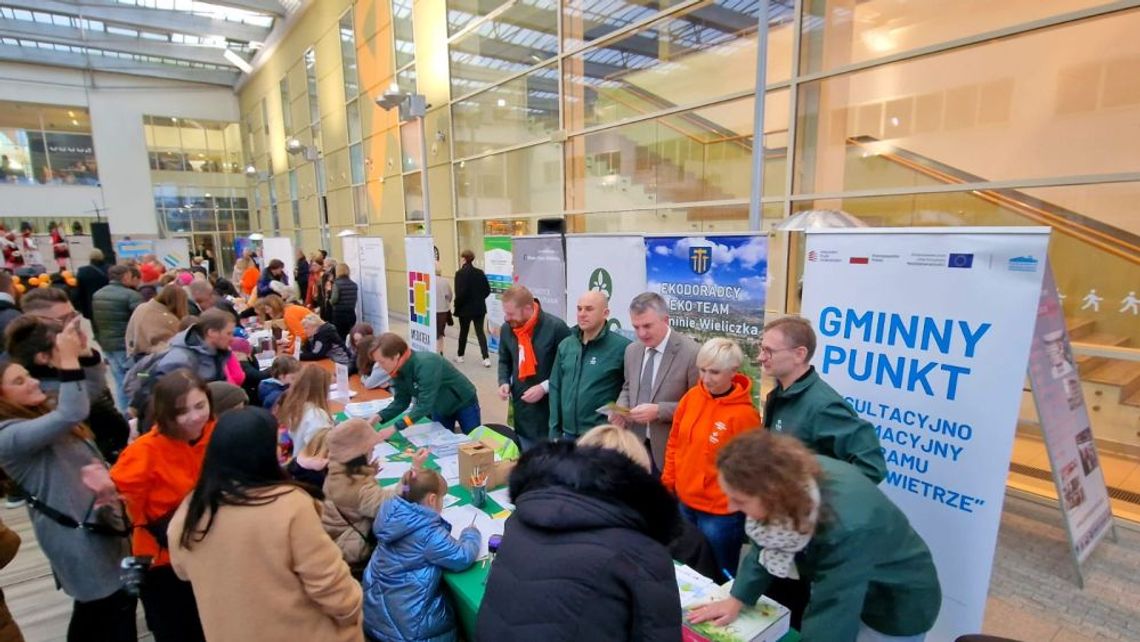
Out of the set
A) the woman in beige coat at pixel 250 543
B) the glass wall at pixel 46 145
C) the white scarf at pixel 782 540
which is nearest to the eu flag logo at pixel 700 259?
the white scarf at pixel 782 540

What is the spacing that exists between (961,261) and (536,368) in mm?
2279

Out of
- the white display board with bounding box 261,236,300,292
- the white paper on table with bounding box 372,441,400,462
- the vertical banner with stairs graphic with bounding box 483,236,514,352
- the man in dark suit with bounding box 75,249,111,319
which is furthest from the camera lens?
the white display board with bounding box 261,236,300,292

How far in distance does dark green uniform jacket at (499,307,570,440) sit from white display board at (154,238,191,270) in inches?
528

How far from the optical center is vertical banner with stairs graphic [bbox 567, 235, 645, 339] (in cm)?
371

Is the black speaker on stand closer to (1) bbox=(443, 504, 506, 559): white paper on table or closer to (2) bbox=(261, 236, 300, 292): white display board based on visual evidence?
(2) bbox=(261, 236, 300, 292): white display board

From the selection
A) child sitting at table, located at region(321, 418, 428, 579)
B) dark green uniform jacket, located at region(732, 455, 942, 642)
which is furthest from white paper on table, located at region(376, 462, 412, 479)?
dark green uniform jacket, located at region(732, 455, 942, 642)

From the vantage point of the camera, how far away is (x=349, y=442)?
6.98 feet

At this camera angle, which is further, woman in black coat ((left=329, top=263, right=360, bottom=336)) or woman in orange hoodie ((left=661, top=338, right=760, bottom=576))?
woman in black coat ((left=329, top=263, right=360, bottom=336))

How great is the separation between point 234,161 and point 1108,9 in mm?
27537

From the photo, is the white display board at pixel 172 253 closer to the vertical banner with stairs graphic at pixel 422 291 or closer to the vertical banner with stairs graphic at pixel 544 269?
the vertical banner with stairs graphic at pixel 422 291

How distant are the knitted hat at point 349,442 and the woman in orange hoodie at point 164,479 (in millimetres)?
434

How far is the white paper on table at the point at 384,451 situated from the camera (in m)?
2.97

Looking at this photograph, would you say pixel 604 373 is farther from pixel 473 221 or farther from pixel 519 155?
pixel 473 221

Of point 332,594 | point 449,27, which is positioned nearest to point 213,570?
point 332,594
